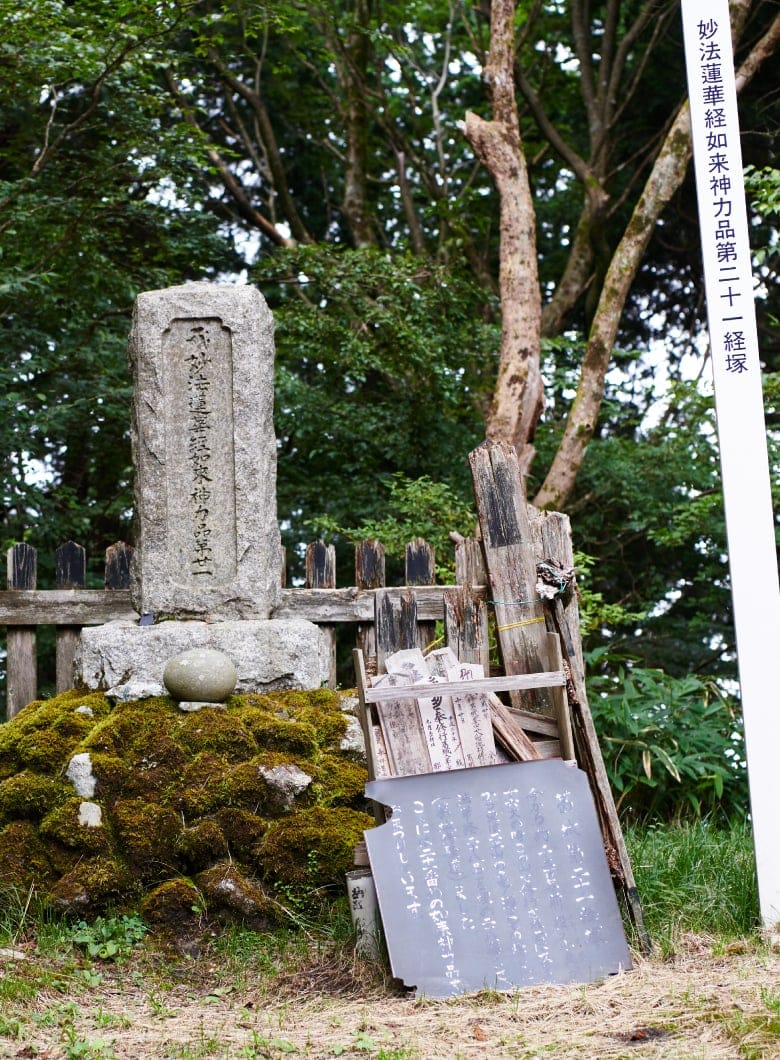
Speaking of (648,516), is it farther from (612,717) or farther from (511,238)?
(612,717)

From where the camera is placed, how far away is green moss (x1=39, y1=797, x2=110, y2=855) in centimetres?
361

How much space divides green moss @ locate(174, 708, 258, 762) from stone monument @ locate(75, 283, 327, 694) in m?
0.69

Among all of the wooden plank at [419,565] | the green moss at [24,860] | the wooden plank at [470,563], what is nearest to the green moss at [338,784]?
the wooden plank at [470,563]

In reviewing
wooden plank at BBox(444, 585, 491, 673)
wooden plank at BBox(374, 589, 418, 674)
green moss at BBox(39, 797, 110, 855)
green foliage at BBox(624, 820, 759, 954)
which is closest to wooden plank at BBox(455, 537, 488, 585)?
wooden plank at BBox(444, 585, 491, 673)

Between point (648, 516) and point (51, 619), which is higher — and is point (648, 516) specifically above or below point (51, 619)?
above

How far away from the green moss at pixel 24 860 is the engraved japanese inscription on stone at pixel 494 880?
4.09 ft

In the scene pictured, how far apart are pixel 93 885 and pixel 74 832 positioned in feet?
0.72

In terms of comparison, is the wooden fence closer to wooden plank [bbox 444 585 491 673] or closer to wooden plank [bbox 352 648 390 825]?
wooden plank [bbox 444 585 491 673]

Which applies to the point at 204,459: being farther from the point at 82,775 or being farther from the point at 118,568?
the point at 82,775

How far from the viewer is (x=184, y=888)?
11.6 feet

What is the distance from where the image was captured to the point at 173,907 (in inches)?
137

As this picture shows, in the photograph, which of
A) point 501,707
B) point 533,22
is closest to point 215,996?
point 501,707

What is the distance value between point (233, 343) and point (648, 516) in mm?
4587

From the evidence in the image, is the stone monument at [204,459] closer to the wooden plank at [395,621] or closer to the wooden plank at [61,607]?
the wooden plank at [395,621]
